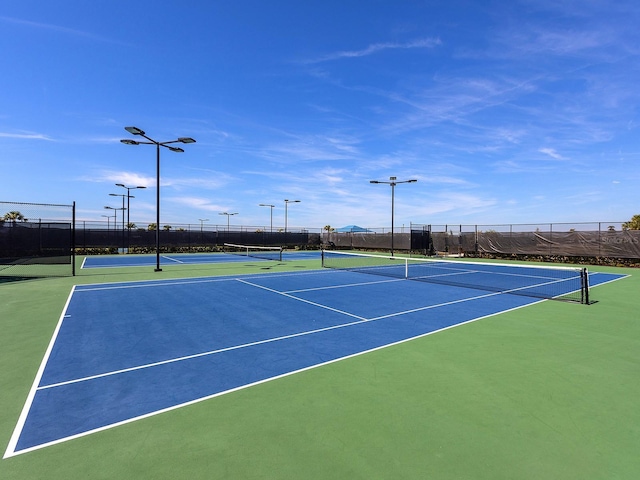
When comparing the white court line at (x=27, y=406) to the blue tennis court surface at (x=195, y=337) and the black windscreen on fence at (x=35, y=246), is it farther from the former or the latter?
the black windscreen on fence at (x=35, y=246)

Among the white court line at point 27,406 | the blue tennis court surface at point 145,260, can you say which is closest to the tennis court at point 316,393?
the white court line at point 27,406

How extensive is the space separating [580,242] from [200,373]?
27902 mm

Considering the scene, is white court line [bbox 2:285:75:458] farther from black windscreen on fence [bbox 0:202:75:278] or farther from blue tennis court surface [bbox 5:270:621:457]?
black windscreen on fence [bbox 0:202:75:278]

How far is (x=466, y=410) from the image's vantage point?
3791 mm

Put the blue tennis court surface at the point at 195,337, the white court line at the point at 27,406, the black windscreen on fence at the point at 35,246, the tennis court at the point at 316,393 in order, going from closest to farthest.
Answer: the tennis court at the point at 316,393
the white court line at the point at 27,406
the blue tennis court surface at the point at 195,337
the black windscreen on fence at the point at 35,246

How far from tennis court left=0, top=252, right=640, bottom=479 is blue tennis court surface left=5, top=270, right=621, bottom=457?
0.04m

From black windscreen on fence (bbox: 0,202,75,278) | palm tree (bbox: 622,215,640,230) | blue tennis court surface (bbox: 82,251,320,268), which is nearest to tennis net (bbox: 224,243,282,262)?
blue tennis court surface (bbox: 82,251,320,268)

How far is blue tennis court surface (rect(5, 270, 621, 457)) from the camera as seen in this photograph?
155 inches

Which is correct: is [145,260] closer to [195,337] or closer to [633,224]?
[195,337]

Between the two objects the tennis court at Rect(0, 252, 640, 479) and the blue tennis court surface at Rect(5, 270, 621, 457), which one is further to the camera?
the blue tennis court surface at Rect(5, 270, 621, 457)

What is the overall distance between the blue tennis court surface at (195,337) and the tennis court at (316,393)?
37mm

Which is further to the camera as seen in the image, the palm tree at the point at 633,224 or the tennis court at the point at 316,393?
the palm tree at the point at 633,224

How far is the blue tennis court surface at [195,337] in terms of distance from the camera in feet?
12.9

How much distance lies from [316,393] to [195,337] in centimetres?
329
